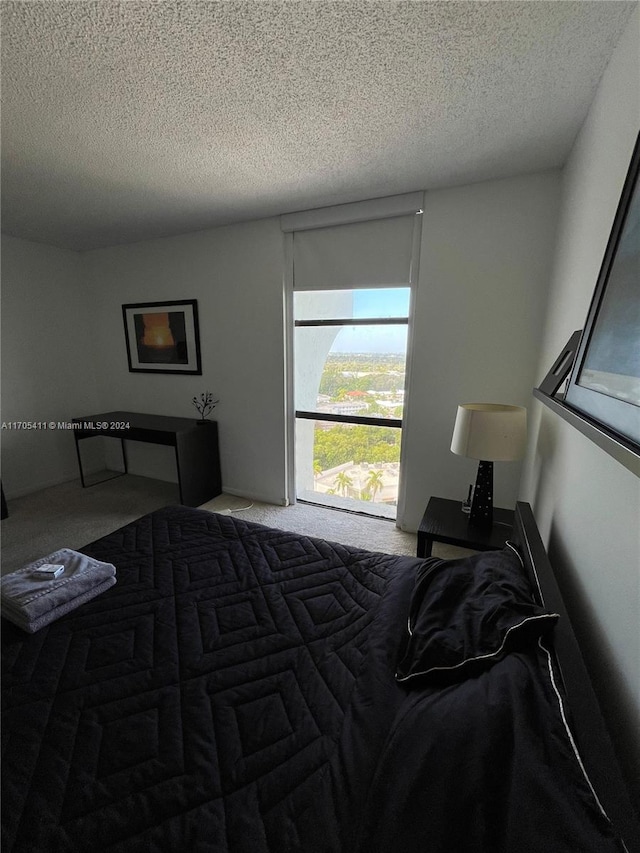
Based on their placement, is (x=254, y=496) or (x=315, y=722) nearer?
(x=315, y=722)

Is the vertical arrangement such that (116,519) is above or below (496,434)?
below

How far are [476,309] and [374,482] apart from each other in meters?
1.59

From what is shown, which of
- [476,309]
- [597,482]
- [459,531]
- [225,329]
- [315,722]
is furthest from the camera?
[225,329]

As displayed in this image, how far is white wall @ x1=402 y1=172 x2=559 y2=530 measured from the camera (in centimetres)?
211

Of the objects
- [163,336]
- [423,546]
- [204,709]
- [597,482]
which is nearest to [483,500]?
[423,546]

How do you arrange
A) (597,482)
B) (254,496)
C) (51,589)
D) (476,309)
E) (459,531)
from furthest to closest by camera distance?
1. (254,496)
2. (476,309)
3. (459,531)
4. (51,589)
5. (597,482)

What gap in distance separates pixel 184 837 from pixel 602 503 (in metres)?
1.25

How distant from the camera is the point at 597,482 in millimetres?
1018

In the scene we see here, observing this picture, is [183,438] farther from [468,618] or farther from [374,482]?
[468,618]

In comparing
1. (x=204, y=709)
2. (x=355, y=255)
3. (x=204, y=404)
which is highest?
(x=355, y=255)

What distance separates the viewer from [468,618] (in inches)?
39.4

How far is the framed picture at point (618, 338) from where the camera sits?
0.66 meters

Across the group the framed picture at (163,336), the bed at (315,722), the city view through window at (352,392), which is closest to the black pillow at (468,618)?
the bed at (315,722)

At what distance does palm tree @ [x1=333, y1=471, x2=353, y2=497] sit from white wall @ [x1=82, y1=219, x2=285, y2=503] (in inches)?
20.2
